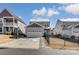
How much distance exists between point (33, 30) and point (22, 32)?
260mm

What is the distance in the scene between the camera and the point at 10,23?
12.2 meters

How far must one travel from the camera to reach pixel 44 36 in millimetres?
12078

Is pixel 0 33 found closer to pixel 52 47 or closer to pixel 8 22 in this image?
pixel 8 22

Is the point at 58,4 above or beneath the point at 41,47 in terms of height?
above

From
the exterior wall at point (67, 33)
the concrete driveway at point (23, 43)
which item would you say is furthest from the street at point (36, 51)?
the exterior wall at point (67, 33)

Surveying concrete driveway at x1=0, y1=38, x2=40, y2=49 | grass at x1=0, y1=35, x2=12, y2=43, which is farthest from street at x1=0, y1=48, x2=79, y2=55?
grass at x1=0, y1=35, x2=12, y2=43

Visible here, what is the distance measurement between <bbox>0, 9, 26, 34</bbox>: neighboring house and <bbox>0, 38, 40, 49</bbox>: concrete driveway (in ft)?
0.69

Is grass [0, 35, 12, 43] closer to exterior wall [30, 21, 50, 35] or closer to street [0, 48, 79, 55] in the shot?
street [0, 48, 79, 55]

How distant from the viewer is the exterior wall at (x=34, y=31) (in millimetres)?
12133

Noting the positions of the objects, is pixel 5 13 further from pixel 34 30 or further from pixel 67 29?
pixel 67 29

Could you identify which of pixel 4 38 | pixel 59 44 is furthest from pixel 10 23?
pixel 59 44

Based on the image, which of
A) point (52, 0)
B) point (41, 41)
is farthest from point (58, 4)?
point (41, 41)

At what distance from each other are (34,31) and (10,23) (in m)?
0.59

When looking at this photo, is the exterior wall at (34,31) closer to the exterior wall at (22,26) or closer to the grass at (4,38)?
the exterior wall at (22,26)
